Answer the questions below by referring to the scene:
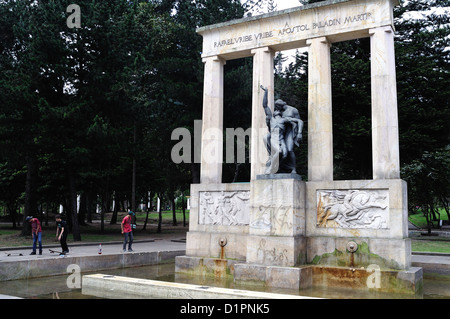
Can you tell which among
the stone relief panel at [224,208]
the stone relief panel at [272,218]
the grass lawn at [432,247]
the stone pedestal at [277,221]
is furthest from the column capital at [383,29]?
the grass lawn at [432,247]

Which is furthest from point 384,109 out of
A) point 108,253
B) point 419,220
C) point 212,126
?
point 419,220

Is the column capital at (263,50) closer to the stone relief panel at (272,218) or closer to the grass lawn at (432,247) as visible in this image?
the stone relief panel at (272,218)

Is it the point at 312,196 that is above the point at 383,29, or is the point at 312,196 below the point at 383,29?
below

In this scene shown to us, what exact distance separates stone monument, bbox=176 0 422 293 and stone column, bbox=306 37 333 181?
0.03m

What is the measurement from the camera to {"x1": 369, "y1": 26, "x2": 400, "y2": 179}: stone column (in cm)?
1321

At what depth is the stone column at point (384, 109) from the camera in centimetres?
1321

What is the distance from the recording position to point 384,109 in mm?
13477

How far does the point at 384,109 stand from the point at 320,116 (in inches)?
79.0

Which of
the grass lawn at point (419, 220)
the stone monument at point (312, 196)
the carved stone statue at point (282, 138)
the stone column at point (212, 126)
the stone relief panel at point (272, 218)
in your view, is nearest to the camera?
the stone monument at point (312, 196)

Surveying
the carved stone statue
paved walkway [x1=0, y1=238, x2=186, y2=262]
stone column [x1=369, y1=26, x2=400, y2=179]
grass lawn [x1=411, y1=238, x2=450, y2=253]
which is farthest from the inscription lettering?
grass lawn [x1=411, y1=238, x2=450, y2=253]

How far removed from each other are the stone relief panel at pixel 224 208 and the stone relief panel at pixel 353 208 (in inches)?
104

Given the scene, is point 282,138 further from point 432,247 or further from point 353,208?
point 432,247
